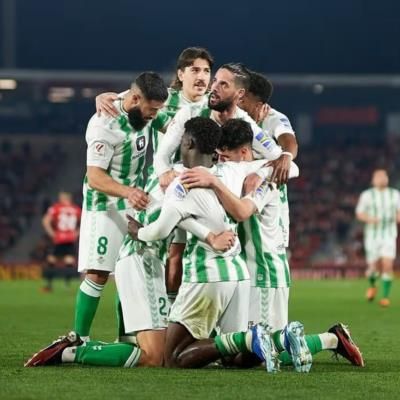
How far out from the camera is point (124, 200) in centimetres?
923

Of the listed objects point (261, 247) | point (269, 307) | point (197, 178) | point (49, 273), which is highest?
point (197, 178)

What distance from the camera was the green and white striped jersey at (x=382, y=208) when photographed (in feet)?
65.9

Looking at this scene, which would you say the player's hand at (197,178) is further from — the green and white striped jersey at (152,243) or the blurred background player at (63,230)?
the blurred background player at (63,230)

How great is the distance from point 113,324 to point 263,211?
5.09 m

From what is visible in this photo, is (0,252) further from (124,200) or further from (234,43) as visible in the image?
(124,200)

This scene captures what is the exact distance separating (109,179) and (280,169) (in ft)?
4.15

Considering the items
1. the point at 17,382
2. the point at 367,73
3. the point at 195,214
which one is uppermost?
the point at 367,73

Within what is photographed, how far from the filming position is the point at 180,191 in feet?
25.9

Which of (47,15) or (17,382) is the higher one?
(47,15)

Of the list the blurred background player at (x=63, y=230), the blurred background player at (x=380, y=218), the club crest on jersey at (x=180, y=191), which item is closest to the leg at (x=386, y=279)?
the blurred background player at (x=380, y=218)

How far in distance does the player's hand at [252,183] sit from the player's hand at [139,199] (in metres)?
0.68

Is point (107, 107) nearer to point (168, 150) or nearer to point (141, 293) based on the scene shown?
→ point (168, 150)

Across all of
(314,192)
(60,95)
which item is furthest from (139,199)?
(60,95)

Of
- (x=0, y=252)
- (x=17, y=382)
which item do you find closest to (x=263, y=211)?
(x=17, y=382)
